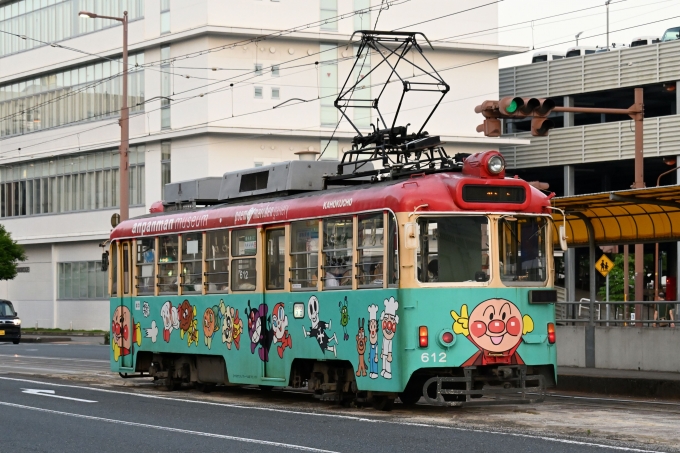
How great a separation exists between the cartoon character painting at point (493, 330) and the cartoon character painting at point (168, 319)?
20.2 feet

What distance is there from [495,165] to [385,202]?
146 centimetres

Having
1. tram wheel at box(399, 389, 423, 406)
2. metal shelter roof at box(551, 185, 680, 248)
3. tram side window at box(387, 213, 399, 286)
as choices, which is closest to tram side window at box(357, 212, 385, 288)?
tram side window at box(387, 213, 399, 286)

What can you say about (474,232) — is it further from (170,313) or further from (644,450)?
(170,313)

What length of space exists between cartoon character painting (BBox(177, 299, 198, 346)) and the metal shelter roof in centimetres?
569

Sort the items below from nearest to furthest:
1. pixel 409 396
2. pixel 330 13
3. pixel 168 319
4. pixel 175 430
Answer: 1. pixel 175 430
2. pixel 409 396
3. pixel 168 319
4. pixel 330 13

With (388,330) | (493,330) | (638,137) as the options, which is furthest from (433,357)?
(638,137)

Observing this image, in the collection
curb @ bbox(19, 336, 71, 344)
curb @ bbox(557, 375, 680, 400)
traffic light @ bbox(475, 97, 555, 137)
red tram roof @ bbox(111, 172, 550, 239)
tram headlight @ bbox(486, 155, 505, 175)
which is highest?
traffic light @ bbox(475, 97, 555, 137)

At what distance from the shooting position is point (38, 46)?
210 ft

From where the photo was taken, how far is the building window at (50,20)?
192ft

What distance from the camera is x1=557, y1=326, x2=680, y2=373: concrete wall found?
2092 centimetres

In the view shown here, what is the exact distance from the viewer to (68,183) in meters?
62.6

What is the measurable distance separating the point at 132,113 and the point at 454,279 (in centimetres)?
4393

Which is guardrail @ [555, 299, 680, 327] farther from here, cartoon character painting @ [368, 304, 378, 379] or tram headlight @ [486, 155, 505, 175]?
cartoon character painting @ [368, 304, 378, 379]

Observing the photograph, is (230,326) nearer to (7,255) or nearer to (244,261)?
(244,261)
